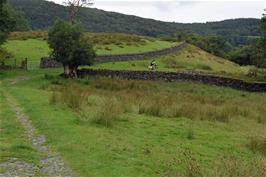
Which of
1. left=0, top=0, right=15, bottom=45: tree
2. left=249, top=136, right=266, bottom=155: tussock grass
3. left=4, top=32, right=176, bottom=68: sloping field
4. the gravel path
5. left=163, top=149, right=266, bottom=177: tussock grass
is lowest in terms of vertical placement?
left=249, top=136, right=266, bottom=155: tussock grass

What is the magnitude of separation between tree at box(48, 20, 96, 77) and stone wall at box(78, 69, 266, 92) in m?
2.38

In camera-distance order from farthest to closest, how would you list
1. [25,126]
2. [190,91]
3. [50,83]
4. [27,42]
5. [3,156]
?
[27,42] < [190,91] < [50,83] < [25,126] < [3,156]

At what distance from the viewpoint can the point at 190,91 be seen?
1778 inches

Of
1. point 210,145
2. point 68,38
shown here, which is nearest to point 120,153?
point 210,145

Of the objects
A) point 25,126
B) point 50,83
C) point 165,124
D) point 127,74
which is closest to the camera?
point 25,126

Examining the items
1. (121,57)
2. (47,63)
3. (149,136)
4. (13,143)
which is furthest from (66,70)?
(13,143)

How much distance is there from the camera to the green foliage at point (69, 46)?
4669 centimetres

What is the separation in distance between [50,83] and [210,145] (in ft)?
82.8

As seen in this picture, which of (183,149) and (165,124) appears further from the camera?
(165,124)

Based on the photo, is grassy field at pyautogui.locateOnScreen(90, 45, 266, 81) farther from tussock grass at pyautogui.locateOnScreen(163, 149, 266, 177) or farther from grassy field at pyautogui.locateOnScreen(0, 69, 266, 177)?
tussock grass at pyautogui.locateOnScreen(163, 149, 266, 177)

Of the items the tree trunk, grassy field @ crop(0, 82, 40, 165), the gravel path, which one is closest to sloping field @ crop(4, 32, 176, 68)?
the tree trunk

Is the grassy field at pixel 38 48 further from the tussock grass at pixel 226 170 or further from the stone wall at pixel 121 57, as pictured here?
the tussock grass at pixel 226 170

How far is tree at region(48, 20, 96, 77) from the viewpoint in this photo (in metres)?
46.7

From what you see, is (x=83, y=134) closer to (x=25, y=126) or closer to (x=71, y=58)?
(x=25, y=126)
